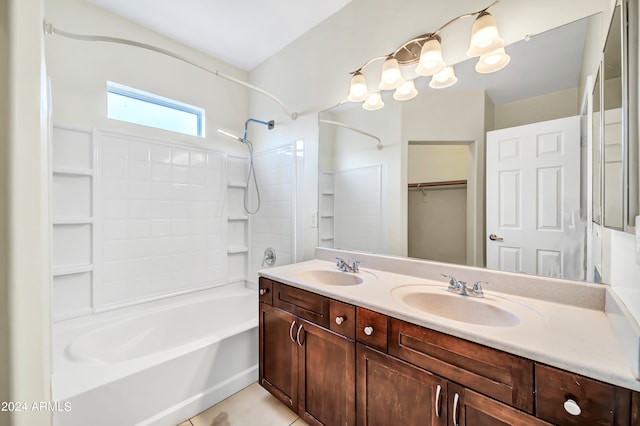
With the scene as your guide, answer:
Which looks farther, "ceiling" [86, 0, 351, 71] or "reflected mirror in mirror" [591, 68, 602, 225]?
"ceiling" [86, 0, 351, 71]

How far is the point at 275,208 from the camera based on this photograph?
2.60 meters

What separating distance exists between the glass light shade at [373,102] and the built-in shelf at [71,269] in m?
2.32

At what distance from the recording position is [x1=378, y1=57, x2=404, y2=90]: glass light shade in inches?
65.5

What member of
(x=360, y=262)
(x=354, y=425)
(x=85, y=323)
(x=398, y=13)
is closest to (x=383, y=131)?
(x=398, y=13)

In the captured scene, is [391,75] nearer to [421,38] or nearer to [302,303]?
[421,38]

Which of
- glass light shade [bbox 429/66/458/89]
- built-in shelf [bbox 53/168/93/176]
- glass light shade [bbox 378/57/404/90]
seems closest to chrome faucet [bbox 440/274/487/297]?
glass light shade [bbox 429/66/458/89]

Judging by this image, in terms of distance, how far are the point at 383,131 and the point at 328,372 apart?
151 centimetres

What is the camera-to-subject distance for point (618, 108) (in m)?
0.85

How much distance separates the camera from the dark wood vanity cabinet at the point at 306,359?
4.17 ft

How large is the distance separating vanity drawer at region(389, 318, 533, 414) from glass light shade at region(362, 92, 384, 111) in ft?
4.62

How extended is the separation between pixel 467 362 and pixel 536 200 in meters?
0.86

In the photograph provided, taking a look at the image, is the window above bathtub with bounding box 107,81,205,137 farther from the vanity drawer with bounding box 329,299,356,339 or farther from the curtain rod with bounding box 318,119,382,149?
the vanity drawer with bounding box 329,299,356,339

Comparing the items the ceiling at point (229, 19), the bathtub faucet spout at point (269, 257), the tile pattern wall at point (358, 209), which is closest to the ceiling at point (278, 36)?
the ceiling at point (229, 19)

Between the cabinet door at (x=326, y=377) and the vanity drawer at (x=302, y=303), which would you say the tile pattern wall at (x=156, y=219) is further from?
the cabinet door at (x=326, y=377)
